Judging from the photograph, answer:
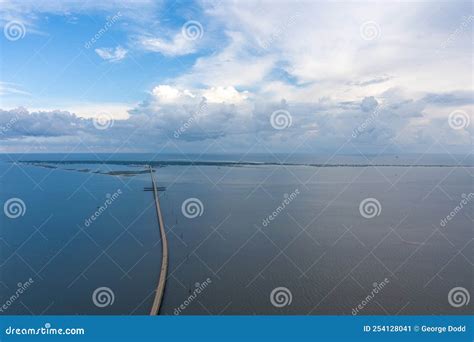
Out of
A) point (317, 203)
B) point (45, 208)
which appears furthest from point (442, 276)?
point (45, 208)

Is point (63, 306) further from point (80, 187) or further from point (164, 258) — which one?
point (80, 187)

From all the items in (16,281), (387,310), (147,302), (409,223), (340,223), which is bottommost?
(16,281)

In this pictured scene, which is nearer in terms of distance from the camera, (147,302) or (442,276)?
(147,302)

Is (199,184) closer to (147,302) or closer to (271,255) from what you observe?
(271,255)

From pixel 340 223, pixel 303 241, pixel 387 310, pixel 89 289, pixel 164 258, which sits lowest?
pixel 89 289

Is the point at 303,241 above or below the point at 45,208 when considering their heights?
above

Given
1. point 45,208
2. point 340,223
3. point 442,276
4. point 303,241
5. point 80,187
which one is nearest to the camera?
point 442,276

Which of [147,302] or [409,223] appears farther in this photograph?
[409,223]

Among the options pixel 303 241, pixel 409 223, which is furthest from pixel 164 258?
pixel 409 223

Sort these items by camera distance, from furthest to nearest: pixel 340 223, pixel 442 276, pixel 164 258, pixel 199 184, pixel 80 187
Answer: pixel 199 184, pixel 80 187, pixel 340 223, pixel 164 258, pixel 442 276
